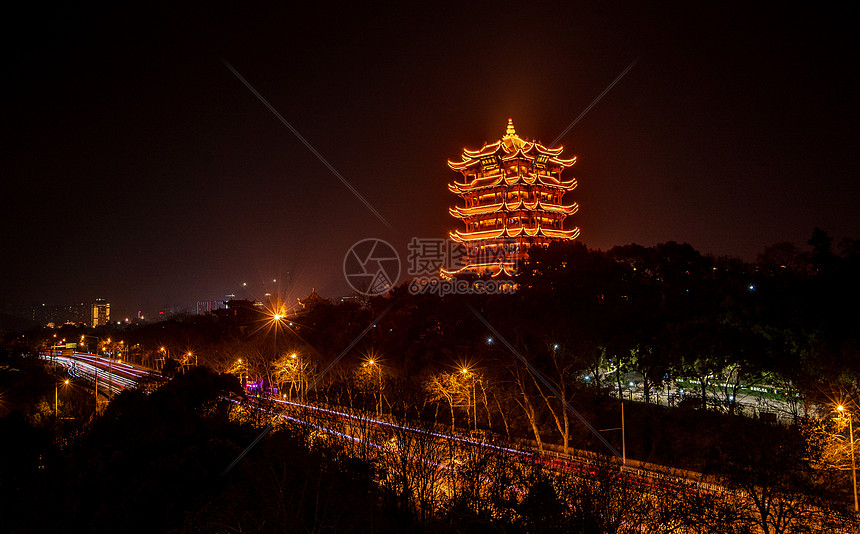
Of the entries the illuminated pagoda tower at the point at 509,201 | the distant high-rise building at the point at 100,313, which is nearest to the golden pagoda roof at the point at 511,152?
the illuminated pagoda tower at the point at 509,201

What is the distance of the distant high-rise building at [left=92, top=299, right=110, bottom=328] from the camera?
152000mm

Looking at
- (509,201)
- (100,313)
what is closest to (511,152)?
(509,201)

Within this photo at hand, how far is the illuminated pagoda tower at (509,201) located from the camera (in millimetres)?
48156

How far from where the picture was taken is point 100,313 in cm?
15612

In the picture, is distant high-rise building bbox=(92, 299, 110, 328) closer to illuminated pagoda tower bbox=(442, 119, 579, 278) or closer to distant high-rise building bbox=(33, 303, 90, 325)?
distant high-rise building bbox=(33, 303, 90, 325)

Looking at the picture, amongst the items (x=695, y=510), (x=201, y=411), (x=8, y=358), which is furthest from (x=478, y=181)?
(x=695, y=510)

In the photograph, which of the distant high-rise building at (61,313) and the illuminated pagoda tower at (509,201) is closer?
the illuminated pagoda tower at (509,201)

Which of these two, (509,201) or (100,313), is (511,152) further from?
(100,313)

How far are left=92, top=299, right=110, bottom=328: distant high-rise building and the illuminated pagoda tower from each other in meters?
136

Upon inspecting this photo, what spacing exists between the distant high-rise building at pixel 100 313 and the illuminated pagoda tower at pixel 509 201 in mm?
136167

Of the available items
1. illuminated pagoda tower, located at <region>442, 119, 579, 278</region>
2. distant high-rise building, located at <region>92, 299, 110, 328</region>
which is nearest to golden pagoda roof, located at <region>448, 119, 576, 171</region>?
illuminated pagoda tower, located at <region>442, 119, 579, 278</region>

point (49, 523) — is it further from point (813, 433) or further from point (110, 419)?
point (813, 433)

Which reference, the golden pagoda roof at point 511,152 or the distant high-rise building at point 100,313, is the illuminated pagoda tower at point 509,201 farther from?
the distant high-rise building at point 100,313

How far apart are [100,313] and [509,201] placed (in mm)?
147175
